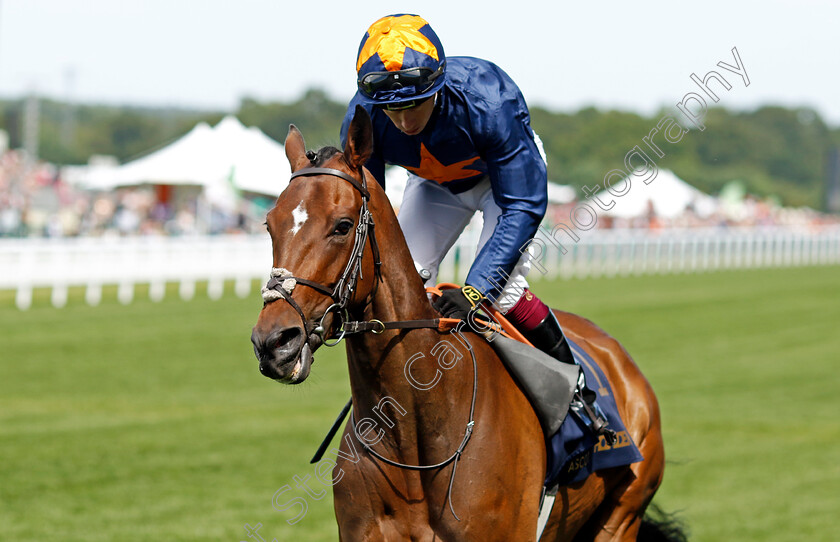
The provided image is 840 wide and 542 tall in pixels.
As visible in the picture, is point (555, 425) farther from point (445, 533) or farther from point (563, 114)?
point (563, 114)

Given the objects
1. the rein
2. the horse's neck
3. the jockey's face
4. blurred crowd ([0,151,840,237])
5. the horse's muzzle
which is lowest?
blurred crowd ([0,151,840,237])

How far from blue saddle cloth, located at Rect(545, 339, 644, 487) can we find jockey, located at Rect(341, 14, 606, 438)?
0.37 ft

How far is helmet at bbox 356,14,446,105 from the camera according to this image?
11.2 feet

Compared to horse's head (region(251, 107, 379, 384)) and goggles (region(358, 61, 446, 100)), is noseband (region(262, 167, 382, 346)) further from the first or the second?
goggles (region(358, 61, 446, 100))

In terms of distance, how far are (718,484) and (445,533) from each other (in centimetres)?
523

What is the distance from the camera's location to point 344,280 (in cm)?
303

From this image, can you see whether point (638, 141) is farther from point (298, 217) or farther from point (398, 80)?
point (298, 217)

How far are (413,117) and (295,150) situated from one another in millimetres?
496

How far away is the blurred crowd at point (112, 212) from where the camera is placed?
22.7 metres

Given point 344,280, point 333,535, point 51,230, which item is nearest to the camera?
point 344,280

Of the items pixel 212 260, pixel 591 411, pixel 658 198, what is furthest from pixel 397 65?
pixel 658 198

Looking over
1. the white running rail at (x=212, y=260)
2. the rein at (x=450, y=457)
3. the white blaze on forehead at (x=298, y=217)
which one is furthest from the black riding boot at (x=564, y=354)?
the white running rail at (x=212, y=260)

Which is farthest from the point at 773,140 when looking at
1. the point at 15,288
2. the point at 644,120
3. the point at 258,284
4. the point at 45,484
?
the point at 45,484

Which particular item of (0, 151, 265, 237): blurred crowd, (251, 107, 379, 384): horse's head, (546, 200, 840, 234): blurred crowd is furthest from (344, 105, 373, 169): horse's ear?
(546, 200, 840, 234): blurred crowd
